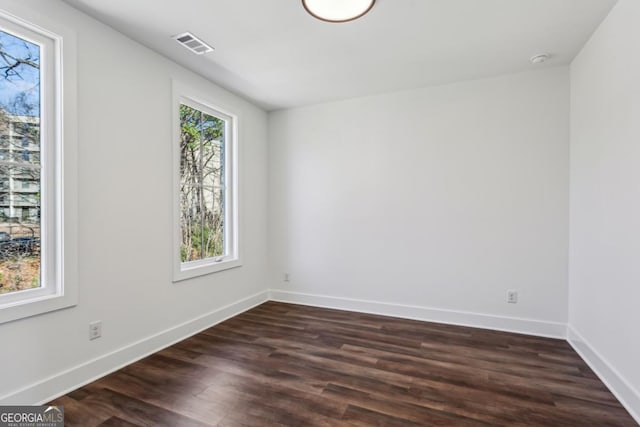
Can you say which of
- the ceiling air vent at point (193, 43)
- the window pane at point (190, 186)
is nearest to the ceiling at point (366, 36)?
the ceiling air vent at point (193, 43)

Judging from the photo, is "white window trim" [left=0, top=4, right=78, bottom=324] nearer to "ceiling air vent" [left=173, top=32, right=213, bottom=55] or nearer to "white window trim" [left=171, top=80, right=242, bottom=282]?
"ceiling air vent" [left=173, top=32, right=213, bottom=55]

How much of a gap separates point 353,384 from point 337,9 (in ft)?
8.31

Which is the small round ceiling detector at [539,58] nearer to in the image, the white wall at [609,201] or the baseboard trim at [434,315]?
the white wall at [609,201]

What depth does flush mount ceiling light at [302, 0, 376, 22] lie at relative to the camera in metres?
2.00

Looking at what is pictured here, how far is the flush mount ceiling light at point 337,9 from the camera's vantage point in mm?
1997

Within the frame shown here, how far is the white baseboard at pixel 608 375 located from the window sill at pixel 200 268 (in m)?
3.38

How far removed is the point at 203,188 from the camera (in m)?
3.42

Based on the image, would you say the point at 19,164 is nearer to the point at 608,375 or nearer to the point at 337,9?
the point at 337,9

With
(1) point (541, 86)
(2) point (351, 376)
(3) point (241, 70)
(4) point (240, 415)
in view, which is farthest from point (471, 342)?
(3) point (241, 70)

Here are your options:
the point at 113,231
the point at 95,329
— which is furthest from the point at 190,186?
the point at 95,329

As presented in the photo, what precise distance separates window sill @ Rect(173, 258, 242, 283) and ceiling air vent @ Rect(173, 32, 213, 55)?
1.92m

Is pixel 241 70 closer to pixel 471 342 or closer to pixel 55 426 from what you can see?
pixel 55 426

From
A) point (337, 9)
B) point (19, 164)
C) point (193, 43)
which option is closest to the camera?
point (19, 164)

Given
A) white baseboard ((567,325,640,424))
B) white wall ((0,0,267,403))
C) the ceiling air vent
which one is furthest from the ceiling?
white baseboard ((567,325,640,424))
